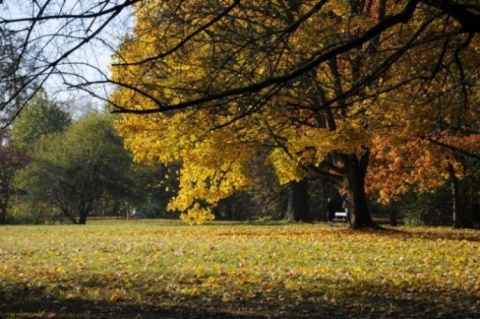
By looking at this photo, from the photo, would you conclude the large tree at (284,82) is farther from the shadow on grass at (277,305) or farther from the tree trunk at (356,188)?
the shadow on grass at (277,305)

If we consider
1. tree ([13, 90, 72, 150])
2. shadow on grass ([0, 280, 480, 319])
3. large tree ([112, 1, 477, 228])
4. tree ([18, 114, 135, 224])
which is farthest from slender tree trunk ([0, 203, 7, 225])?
shadow on grass ([0, 280, 480, 319])

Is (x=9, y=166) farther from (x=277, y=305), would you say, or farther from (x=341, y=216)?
→ (x=277, y=305)

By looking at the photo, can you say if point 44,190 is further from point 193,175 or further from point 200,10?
point 200,10

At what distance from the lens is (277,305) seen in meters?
7.16

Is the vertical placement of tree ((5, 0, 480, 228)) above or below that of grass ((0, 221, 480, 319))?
above

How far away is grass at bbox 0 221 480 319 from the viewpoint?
6.90m

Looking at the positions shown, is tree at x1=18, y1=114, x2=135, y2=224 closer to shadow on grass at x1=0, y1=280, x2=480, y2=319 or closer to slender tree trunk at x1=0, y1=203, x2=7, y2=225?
slender tree trunk at x1=0, y1=203, x2=7, y2=225

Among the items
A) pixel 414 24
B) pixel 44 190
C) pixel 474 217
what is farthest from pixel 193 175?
pixel 44 190

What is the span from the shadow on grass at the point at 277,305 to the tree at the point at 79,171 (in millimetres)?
28645

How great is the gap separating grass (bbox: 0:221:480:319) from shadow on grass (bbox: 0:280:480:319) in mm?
11

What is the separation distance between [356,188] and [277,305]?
13.6m

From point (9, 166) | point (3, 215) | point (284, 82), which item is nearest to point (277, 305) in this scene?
point (284, 82)

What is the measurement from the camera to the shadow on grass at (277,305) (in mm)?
6598

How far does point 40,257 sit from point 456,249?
8.76 metres
